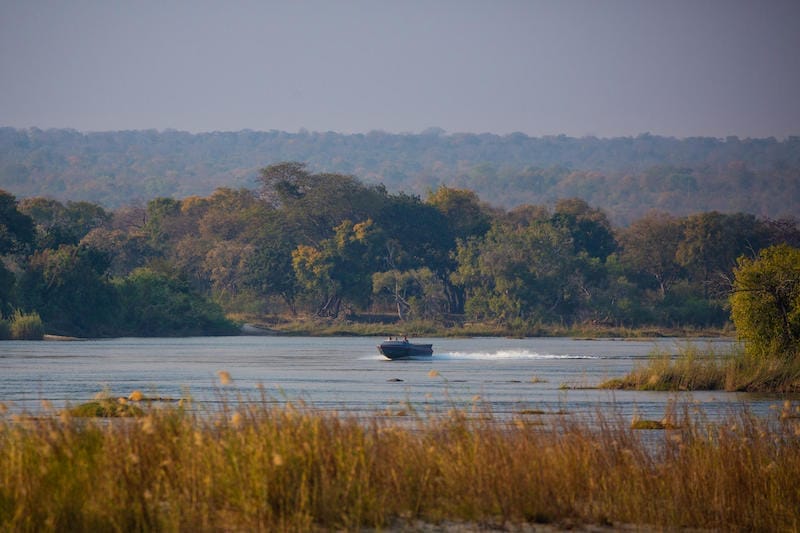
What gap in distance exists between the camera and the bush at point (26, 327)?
3649 inches

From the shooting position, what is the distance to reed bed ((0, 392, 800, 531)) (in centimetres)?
1413

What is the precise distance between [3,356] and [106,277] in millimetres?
39979

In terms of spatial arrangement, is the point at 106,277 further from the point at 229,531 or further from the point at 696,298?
the point at 229,531

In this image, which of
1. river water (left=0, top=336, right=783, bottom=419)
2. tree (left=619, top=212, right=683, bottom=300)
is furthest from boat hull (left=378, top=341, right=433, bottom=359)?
tree (left=619, top=212, right=683, bottom=300)

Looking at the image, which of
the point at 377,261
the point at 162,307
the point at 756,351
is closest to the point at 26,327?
the point at 162,307

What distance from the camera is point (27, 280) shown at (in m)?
102

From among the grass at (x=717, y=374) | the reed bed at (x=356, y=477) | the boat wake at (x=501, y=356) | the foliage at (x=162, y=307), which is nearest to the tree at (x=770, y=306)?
the grass at (x=717, y=374)

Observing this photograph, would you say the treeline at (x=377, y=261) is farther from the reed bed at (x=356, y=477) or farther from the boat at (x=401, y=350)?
the reed bed at (x=356, y=477)

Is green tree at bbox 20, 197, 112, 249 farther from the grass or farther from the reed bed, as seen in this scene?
the reed bed

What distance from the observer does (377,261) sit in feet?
439

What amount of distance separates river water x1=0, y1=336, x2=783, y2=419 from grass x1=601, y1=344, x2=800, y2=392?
4.79ft

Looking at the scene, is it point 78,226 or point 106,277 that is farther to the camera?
point 78,226

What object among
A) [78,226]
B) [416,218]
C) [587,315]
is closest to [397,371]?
[587,315]

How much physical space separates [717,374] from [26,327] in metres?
62.2
